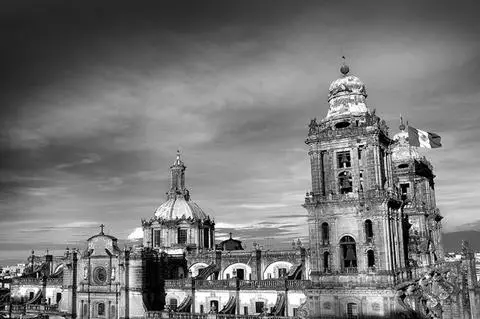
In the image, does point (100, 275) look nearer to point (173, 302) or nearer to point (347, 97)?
point (173, 302)

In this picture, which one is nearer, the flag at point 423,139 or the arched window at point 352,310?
the arched window at point 352,310

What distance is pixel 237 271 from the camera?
62.7 m

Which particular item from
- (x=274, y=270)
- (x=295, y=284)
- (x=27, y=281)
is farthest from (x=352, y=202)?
(x=27, y=281)

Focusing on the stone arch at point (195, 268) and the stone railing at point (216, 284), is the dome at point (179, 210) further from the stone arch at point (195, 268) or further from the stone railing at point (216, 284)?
the stone railing at point (216, 284)

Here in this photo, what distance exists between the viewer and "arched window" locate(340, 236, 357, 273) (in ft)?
138

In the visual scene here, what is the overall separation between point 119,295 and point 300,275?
20.0m

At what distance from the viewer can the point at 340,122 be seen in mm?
44938

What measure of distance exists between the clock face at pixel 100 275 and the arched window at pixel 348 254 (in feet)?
95.6

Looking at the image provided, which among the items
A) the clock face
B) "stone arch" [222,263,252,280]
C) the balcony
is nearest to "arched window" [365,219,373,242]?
the balcony

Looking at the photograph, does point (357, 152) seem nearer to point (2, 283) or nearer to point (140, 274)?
point (140, 274)

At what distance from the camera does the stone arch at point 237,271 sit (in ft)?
205

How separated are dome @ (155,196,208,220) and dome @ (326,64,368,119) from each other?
3166 cm

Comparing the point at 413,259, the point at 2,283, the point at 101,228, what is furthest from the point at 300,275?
the point at 2,283

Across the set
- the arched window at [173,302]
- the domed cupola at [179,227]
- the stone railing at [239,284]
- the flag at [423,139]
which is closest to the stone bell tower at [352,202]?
the flag at [423,139]
